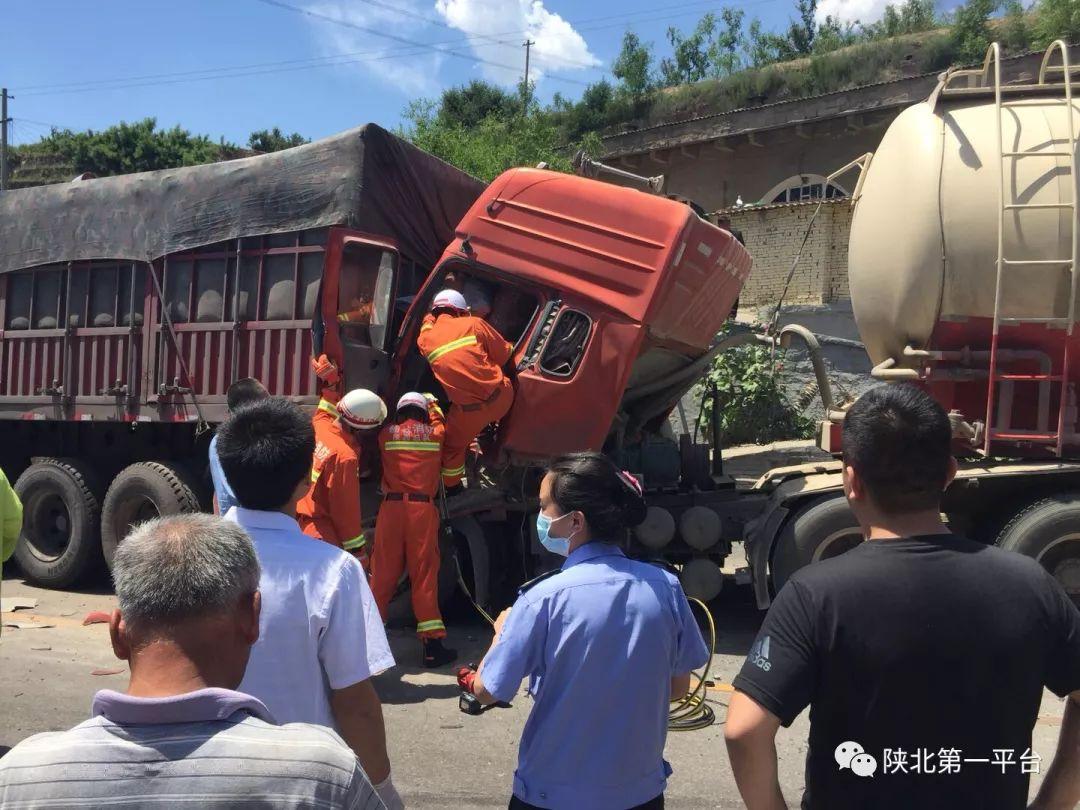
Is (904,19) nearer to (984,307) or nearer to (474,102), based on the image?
(474,102)

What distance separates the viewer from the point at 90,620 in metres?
6.37

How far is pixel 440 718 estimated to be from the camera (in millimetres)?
4551

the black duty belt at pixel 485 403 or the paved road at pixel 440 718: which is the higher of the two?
the black duty belt at pixel 485 403

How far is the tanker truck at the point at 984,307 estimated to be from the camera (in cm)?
502

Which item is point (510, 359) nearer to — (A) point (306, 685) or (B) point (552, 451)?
(B) point (552, 451)

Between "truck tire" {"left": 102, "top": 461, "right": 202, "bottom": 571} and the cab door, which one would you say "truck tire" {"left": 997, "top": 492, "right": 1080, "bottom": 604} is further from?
"truck tire" {"left": 102, "top": 461, "right": 202, "bottom": 571}

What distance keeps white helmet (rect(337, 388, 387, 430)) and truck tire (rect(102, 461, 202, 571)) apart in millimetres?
1999

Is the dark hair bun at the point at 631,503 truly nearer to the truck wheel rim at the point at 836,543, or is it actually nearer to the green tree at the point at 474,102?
the truck wheel rim at the point at 836,543

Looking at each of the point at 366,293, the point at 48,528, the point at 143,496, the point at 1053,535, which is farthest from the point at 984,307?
the point at 48,528

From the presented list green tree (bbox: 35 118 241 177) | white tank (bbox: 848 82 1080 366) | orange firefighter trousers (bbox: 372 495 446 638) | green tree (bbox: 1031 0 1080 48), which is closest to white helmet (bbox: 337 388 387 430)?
orange firefighter trousers (bbox: 372 495 446 638)

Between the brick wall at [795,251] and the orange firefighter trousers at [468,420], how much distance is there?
32.0 ft

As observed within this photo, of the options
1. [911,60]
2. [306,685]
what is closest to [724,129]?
[911,60]

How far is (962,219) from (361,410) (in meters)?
3.57

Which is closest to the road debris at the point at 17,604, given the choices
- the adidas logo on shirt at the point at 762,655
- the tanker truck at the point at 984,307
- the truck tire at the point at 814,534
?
the tanker truck at the point at 984,307
